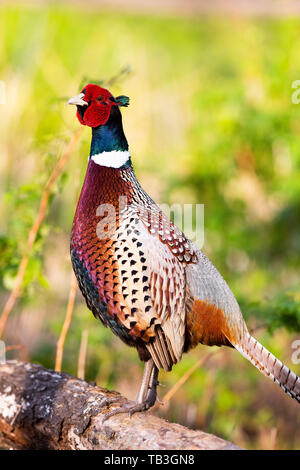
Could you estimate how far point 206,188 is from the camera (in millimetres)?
5691

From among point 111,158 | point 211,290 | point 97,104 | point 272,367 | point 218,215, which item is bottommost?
point 272,367

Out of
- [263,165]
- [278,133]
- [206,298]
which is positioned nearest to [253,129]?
[278,133]

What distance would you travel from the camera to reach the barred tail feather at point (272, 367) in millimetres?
2568

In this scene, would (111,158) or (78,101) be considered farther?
(111,158)

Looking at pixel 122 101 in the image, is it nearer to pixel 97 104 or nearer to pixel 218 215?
pixel 97 104

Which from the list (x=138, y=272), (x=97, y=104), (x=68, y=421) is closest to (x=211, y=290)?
(x=138, y=272)

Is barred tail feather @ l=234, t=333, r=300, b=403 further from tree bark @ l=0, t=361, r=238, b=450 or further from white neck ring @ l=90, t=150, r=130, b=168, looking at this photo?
white neck ring @ l=90, t=150, r=130, b=168

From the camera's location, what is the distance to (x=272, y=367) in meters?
2.59

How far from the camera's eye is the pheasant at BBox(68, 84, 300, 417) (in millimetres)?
2518

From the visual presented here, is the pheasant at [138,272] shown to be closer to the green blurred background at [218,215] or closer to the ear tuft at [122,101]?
the ear tuft at [122,101]

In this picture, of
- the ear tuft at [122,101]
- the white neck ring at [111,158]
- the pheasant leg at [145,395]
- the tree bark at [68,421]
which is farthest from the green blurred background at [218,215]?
the ear tuft at [122,101]

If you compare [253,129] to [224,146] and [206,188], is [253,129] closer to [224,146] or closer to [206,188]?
[224,146]

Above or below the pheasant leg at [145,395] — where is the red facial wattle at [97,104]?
above

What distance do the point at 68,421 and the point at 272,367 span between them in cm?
87
